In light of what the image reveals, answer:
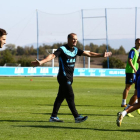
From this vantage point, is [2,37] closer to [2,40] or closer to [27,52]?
[2,40]

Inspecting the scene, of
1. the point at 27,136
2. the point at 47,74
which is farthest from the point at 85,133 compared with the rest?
the point at 47,74

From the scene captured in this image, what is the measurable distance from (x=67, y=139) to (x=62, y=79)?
8.58 feet

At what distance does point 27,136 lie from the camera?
334 inches

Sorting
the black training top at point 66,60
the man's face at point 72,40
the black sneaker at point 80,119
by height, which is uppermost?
the man's face at point 72,40

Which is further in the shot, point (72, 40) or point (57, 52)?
point (72, 40)

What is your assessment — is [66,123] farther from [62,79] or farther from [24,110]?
[24,110]

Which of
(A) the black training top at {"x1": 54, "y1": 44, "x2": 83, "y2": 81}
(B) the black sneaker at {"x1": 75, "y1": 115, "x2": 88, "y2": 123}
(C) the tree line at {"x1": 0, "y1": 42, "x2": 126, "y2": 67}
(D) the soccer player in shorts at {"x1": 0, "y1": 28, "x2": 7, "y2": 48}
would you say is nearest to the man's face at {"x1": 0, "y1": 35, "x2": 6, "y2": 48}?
(D) the soccer player in shorts at {"x1": 0, "y1": 28, "x2": 7, "y2": 48}

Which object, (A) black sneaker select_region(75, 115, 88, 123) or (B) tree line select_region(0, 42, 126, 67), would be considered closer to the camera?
(A) black sneaker select_region(75, 115, 88, 123)

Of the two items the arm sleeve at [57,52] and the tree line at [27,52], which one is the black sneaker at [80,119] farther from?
the tree line at [27,52]

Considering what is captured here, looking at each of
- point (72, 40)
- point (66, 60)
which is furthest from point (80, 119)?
point (72, 40)

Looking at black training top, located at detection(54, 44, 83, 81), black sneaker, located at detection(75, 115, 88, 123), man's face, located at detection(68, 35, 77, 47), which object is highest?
man's face, located at detection(68, 35, 77, 47)

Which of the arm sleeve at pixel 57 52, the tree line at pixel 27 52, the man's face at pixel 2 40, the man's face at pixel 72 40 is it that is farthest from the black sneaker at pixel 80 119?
the tree line at pixel 27 52

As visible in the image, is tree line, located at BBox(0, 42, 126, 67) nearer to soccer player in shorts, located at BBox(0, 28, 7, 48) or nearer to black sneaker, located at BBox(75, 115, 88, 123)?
black sneaker, located at BBox(75, 115, 88, 123)

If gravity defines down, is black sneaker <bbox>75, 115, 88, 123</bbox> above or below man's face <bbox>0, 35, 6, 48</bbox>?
below
